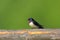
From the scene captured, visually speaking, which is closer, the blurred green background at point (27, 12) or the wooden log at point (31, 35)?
the wooden log at point (31, 35)

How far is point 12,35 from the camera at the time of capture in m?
3.35

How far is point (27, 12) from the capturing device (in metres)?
7.09

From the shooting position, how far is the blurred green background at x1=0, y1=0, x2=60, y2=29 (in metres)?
7.02

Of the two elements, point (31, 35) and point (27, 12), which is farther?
point (27, 12)

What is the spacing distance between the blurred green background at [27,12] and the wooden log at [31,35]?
11.4ft

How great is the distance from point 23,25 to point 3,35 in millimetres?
3580

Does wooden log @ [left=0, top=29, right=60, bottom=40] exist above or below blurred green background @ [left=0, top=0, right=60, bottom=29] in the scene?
below

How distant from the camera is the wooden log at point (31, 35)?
10.8ft

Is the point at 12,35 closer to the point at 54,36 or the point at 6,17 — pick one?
the point at 54,36

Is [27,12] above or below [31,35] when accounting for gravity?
above

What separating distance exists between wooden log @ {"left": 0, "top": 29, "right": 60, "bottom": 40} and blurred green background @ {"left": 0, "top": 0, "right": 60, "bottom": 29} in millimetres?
3489

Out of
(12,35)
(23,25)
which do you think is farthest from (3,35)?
(23,25)

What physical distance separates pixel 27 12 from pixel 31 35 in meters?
3.74

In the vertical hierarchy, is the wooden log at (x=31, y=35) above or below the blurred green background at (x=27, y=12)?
below
